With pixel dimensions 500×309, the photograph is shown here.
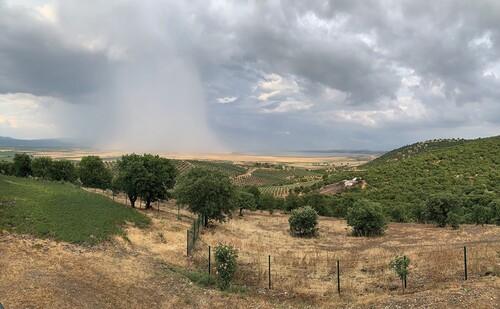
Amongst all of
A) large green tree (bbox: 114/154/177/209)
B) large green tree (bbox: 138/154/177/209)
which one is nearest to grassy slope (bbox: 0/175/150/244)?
large green tree (bbox: 114/154/177/209)

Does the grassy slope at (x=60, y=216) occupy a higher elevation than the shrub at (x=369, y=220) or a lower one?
higher

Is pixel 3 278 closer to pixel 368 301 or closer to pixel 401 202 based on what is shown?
pixel 368 301

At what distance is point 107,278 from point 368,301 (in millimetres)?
13645

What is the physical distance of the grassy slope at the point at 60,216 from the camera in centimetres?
2523

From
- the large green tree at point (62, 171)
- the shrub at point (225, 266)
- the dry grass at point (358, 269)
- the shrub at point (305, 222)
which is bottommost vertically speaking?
the shrub at point (305, 222)

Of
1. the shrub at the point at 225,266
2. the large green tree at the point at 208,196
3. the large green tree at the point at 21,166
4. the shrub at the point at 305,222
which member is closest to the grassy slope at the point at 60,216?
the large green tree at the point at 208,196

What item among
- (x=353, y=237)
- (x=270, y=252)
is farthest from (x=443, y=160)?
(x=270, y=252)

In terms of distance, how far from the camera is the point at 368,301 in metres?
15.8

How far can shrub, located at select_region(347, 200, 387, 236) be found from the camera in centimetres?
4141

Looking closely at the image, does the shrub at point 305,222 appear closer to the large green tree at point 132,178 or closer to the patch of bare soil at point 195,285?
the patch of bare soil at point 195,285

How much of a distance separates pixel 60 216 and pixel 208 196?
1891 cm

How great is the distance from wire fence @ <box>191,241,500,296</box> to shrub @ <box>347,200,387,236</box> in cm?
1452

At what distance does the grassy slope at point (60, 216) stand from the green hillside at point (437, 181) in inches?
1889

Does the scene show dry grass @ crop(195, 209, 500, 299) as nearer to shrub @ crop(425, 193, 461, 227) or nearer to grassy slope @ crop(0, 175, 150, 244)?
grassy slope @ crop(0, 175, 150, 244)
